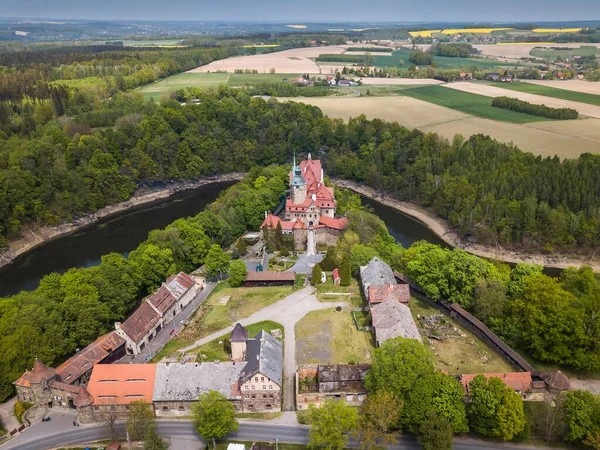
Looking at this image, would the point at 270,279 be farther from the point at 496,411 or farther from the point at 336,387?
the point at 496,411

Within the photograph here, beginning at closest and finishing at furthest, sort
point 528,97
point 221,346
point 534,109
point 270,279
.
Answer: point 221,346, point 270,279, point 534,109, point 528,97

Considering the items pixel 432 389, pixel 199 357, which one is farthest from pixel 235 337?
pixel 432 389

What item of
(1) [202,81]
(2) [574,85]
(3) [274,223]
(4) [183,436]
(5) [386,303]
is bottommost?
(4) [183,436]

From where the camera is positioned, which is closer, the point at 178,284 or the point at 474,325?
the point at 474,325

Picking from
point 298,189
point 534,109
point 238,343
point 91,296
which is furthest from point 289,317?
point 534,109

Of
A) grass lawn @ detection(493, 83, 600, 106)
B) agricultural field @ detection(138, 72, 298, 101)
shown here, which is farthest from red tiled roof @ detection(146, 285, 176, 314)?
grass lawn @ detection(493, 83, 600, 106)

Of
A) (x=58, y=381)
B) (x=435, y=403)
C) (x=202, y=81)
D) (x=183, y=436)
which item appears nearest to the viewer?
(x=435, y=403)

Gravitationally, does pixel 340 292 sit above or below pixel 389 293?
below

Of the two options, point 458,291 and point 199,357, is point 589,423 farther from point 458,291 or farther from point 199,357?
point 199,357
